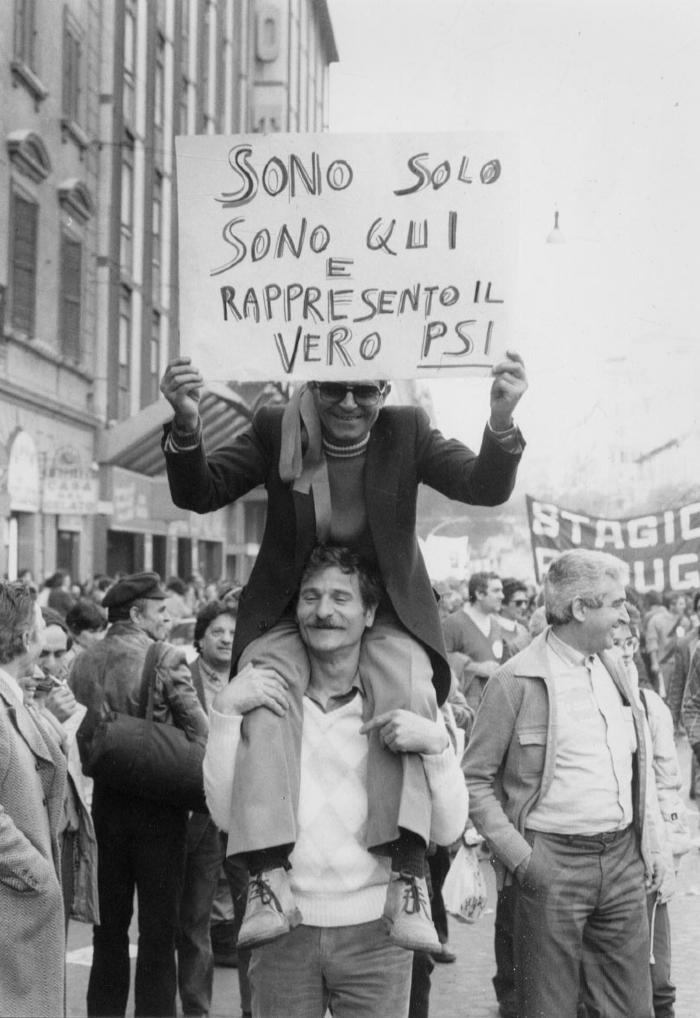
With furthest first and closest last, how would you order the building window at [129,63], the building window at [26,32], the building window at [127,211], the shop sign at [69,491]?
the building window at [127,211]
the building window at [129,63]
the building window at [26,32]
the shop sign at [69,491]

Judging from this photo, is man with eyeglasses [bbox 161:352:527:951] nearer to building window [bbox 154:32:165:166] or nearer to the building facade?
the building facade

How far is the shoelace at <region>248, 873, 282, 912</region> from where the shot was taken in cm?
368

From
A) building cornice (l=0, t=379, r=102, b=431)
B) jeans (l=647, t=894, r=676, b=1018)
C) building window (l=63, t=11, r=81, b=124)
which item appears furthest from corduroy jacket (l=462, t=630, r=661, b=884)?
building window (l=63, t=11, r=81, b=124)

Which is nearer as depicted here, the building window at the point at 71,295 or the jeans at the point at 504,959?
the jeans at the point at 504,959

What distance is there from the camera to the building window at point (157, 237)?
109ft

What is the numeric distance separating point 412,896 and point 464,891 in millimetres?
1316

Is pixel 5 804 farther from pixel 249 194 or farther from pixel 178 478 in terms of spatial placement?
pixel 249 194

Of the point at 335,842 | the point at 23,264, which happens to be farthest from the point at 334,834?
the point at 23,264

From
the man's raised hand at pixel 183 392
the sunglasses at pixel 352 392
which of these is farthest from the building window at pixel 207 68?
the man's raised hand at pixel 183 392

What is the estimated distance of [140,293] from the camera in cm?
3166

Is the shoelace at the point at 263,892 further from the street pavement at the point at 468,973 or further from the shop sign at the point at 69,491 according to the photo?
the shop sign at the point at 69,491

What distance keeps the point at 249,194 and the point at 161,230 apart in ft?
101

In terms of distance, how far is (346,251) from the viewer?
417 centimetres

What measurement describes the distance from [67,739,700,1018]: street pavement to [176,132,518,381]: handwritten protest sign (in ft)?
12.2
